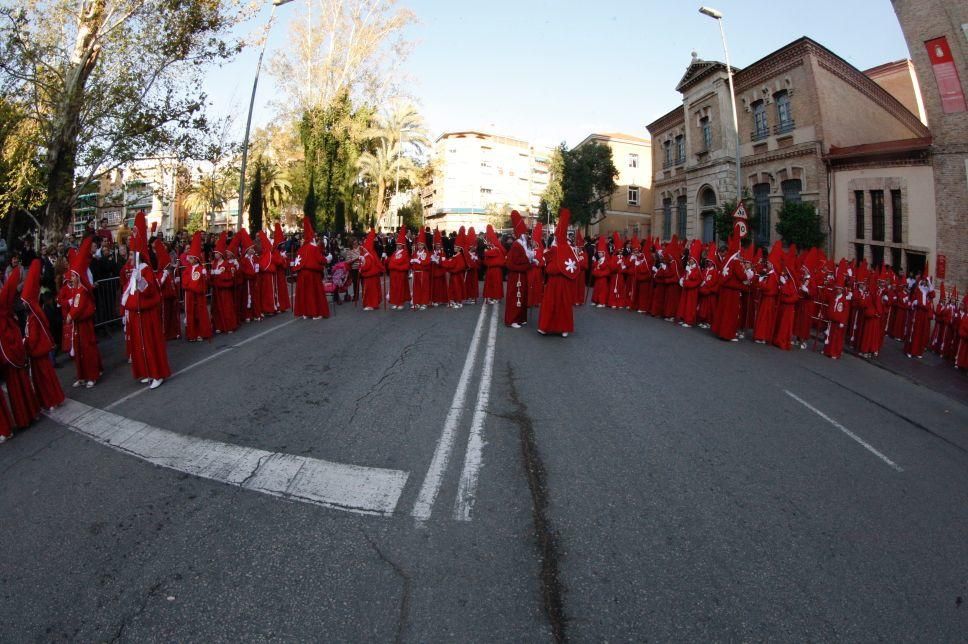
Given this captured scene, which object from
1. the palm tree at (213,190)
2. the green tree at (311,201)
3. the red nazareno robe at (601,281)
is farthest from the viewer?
the green tree at (311,201)

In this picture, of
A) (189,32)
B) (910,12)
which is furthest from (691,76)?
(189,32)

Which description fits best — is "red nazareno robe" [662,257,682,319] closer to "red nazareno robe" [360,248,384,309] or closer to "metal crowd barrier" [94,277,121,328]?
"red nazareno robe" [360,248,384,309]

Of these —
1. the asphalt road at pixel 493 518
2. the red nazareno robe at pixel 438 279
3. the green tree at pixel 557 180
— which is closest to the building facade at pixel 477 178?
the green tree at pixel 557 180

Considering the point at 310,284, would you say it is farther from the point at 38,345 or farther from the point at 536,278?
the point at 38,345

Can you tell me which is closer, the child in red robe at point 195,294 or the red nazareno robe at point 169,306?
the red nazareno robe at point 169,306

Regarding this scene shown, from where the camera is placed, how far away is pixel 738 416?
6262 mm

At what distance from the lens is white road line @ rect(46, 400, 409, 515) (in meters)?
4.07

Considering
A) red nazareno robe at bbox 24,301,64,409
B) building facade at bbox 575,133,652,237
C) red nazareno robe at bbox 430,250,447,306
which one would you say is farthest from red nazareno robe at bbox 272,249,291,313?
building facade at bbox 575,133,652,237

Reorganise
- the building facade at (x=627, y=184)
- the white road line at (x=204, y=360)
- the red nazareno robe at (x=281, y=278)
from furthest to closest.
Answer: the building facade at (x=627, y=184) < the red nazareno robe at (x=281, y=278) < the white road line at (x=204, y=360)

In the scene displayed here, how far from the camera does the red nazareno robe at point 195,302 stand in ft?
32.9

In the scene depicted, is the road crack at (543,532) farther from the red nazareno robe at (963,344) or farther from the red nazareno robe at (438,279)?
the red nazareno robe at (963,344)

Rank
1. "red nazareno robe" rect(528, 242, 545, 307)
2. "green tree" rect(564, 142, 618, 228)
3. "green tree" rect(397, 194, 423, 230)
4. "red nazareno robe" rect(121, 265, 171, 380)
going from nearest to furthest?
1. "red nazareno robe" rect(121, 265, 171, 380)
2. "red nazareno robe" rect(528, 242, 545, 307)
3. "green tree" rect(564, 142, 618, 228)
4. "green tree" rect(397, 194, 423, 230)

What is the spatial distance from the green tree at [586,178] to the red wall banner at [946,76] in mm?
27339

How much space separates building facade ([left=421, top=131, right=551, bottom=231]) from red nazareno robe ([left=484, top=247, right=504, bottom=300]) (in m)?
60.6
